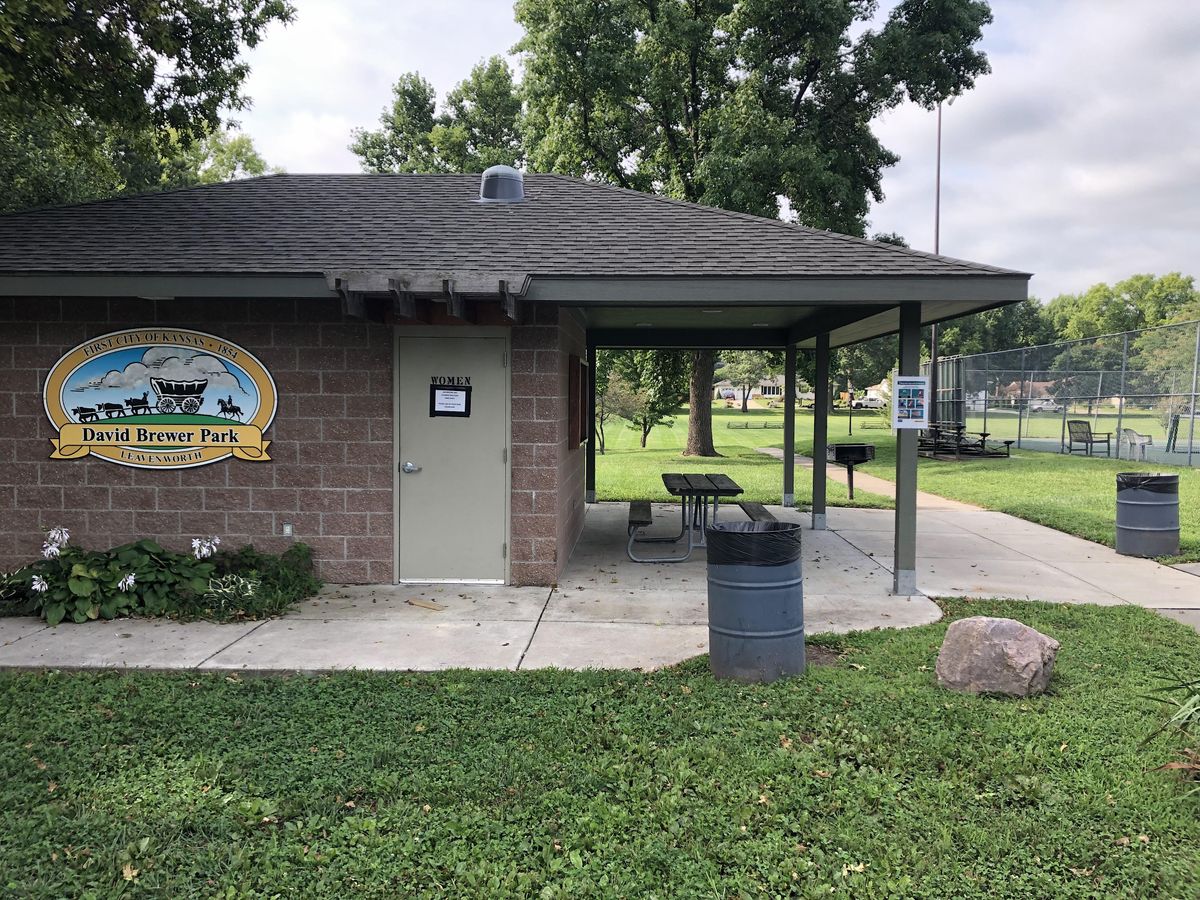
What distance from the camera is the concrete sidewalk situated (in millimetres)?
5500

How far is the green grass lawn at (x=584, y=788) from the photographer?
3041 millimetres

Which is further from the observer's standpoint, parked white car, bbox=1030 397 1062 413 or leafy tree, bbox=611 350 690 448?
parked white car, bbox=1030 397 1062 413

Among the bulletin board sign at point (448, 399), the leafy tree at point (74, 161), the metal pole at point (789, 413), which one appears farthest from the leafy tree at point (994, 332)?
the bulletin board sign at point (448, 399)

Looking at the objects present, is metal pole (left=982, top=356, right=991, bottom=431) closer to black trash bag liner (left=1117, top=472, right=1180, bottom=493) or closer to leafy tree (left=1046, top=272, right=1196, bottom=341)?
black trash bag liner (left=1117, top=472, right=1180, bottom=493)

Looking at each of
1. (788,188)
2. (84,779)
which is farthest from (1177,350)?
(84,779)

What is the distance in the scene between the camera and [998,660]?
4766 millimetres

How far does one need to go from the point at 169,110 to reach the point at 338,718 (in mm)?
8255

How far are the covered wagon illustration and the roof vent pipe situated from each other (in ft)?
12.3

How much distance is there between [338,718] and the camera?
4.43 meters

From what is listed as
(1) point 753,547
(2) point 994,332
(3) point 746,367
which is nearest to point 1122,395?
(1) point 753,547

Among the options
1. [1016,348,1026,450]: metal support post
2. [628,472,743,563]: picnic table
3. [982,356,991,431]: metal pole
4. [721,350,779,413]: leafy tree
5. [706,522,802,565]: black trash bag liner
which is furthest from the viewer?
[721,350,779,413]: leafy tree

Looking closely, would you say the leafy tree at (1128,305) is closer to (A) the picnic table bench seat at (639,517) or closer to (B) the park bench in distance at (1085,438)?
(B) the park bench in distance at (1085,438)

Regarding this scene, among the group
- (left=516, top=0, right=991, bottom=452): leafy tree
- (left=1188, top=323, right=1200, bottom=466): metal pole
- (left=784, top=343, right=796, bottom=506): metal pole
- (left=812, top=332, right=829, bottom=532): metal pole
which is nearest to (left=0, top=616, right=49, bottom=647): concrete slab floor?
(left=812, top=332, right=829, bottom=532): metal pole

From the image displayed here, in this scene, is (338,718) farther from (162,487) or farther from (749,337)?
(749,337)
